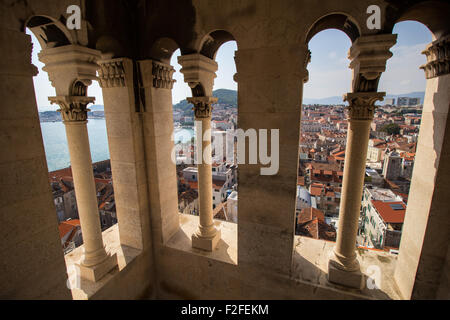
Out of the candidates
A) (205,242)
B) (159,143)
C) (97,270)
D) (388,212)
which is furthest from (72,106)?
(388,212)

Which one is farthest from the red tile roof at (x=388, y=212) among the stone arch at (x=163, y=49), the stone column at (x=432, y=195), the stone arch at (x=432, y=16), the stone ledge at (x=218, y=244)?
the stone arch at (x=163, y=49)

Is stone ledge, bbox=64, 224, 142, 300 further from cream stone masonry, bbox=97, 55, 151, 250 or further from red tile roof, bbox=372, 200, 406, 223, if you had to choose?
red tile roof, bbox=372, 200, 406, 223

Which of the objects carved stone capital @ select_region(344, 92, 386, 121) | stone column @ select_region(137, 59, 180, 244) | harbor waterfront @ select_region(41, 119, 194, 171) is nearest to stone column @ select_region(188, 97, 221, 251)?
stone column @ select_region(137, 59, 180, 244)

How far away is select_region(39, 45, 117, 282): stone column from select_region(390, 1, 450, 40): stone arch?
18.5 feet

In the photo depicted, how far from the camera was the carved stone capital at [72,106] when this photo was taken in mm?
4367

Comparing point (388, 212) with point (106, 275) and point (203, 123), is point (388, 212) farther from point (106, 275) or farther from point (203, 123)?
point (106, 275)

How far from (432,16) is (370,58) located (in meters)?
1.25

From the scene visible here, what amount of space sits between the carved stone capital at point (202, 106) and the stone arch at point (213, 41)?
41.9 inches

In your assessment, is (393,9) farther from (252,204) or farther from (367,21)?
(252,204)

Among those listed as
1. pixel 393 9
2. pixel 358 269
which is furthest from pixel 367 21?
pixel 358 269

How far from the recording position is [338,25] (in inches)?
182

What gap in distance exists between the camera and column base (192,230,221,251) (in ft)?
20.1

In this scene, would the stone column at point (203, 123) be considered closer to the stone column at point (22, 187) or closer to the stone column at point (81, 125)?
the stone column at point (81, 125)
